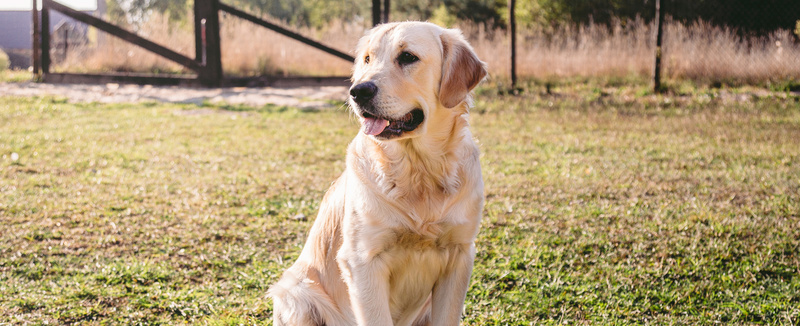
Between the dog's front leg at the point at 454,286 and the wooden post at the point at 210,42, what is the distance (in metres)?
9.66

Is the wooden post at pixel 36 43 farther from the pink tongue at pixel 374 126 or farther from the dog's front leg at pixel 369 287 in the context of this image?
the dog's front leg at pixel 369 287

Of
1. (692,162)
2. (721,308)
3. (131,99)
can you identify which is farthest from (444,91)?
(131,99)

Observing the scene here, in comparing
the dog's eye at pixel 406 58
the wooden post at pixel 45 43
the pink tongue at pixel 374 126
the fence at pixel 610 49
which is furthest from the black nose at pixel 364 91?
the wooden post at pixel 45 43

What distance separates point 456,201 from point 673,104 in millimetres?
7920

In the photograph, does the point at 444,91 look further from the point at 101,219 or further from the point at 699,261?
the point at 101,219

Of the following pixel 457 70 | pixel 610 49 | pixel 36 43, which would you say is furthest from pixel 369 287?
pixel 36 43

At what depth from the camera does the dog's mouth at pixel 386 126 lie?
7.96ft

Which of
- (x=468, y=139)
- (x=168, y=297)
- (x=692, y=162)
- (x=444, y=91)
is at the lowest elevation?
(x=168, y=297)

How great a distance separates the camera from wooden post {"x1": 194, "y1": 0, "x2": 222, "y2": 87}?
11156mm

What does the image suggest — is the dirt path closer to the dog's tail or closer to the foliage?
the foliage

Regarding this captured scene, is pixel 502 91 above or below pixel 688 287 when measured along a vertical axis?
above

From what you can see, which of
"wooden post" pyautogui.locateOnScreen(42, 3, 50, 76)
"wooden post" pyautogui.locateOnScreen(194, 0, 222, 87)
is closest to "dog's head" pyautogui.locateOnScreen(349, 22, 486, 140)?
"wooden post" pyautogui.locateOnScreen(194, 0, 222, 87)

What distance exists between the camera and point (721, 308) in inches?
117

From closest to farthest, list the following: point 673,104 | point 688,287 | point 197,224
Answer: point 688,287, point 197,224, point 673,104
